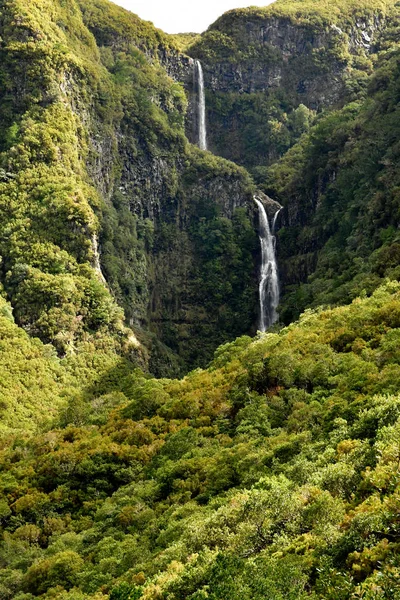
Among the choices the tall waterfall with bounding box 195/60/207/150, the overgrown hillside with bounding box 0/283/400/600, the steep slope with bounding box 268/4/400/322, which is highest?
the tall waterfall with bounding box 195/60/207/150

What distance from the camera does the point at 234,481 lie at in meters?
35.4

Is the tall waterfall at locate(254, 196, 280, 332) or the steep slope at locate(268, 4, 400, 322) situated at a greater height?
the steep slope at locate(268, 4, 400, 322)

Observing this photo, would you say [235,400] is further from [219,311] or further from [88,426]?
[219,311]

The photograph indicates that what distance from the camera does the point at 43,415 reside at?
65.0 m

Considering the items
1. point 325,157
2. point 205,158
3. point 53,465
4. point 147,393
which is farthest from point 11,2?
point 53,465

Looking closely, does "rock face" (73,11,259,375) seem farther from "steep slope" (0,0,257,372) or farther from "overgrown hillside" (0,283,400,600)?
"overgrown hillside" (0,283,400,600)

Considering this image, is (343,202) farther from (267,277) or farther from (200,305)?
(200,305)

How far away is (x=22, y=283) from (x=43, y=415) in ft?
61.4

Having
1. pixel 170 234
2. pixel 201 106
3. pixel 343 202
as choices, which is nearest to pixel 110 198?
pixel 170 234

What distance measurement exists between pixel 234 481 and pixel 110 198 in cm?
6974

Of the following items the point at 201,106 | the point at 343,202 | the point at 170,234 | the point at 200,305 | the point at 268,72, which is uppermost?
the point at 268,72

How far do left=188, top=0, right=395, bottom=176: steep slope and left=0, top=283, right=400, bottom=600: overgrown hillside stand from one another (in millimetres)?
77091

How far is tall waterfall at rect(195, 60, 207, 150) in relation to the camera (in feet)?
426

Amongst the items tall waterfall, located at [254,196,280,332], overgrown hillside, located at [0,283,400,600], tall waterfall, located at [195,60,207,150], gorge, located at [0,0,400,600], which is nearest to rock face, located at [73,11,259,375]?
gorge, located at [0,0,400,600]
